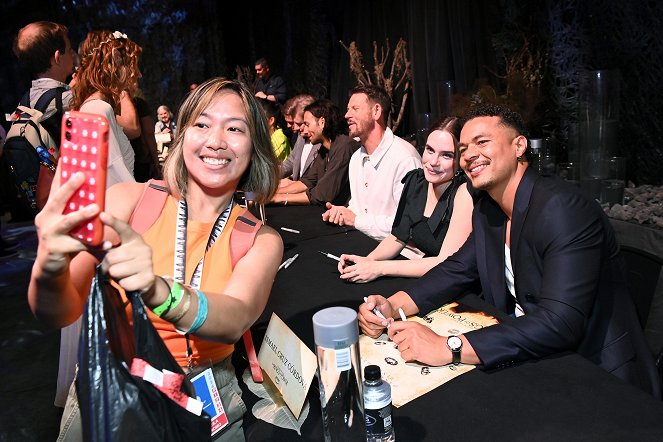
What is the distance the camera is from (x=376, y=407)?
90 cm

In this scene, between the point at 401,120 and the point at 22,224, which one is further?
the point at 22,224

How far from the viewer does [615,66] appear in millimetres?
3904

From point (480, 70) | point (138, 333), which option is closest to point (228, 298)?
point (138, 333)

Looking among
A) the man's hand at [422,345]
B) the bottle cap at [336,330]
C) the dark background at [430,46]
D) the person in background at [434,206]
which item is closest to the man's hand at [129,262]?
the bottle cap at [336,330]

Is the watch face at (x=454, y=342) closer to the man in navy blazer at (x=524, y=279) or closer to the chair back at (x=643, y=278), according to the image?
the man in navy blazer at (x=524, y=279)

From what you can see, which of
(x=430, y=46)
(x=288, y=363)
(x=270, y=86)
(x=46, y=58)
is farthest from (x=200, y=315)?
(x=270, y=86)

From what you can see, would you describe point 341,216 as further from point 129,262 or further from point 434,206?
point 129,262

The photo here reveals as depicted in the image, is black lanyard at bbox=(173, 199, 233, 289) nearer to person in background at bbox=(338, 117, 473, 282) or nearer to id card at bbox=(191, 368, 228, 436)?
id card at bbox=(191, 368, 228, 436)

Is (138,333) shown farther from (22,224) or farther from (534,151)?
(22,224)

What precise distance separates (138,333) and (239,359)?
626mm

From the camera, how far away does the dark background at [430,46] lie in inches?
150

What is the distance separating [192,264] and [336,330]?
463 millimetres

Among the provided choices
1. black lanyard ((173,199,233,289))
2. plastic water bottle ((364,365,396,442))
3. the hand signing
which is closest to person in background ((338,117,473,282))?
the hand signing

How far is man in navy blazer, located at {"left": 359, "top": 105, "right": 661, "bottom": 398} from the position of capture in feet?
3.93
